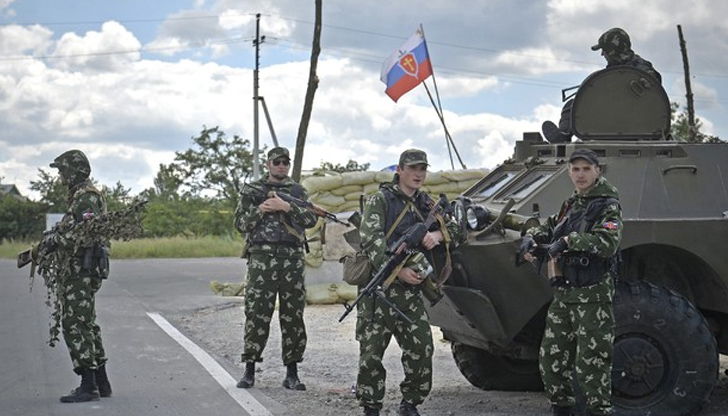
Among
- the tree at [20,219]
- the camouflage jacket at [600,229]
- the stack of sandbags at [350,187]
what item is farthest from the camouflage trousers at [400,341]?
the tree at [20,219]

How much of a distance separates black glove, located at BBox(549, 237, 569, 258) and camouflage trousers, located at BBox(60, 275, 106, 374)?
11.3 ft

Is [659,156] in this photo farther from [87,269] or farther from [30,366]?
[30,366]

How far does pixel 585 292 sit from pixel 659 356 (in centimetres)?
95

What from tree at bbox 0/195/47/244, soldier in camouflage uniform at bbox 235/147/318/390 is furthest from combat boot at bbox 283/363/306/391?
tree at bbox 0/195/47/244

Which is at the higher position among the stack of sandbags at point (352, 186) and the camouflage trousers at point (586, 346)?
the stack of sandbags at point (352, 186)

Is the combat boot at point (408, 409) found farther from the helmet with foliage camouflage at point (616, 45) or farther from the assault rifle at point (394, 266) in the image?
the helmet with foliage camouflage at point (616, 45)

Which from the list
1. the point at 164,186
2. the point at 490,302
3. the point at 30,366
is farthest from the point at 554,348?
the point at 164,186

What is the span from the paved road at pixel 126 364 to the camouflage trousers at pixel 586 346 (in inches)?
87.8

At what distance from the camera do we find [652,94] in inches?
339

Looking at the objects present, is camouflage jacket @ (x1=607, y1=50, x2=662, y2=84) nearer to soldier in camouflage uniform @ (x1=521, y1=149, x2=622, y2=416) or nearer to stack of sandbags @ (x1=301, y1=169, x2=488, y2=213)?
soldier in camouflage uniform @ (x1=521, y1=149, x2=622, y2=416)

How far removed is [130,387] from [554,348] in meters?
3.66

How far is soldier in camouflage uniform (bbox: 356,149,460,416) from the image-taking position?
6.47m

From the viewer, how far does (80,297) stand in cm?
753

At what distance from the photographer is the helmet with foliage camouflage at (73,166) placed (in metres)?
7.73
